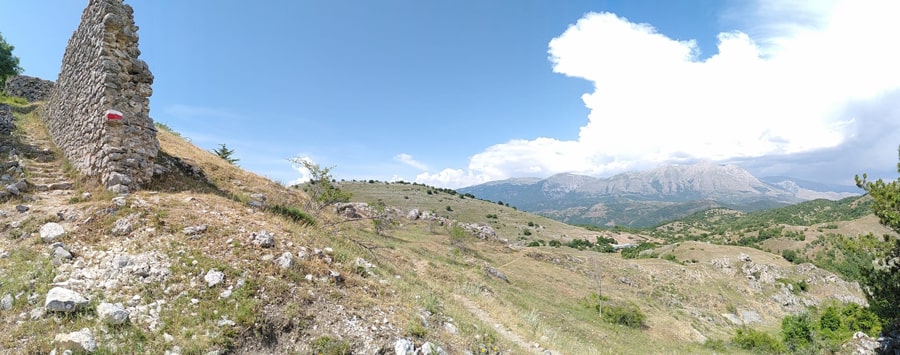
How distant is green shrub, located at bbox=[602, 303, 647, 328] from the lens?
28719 mm

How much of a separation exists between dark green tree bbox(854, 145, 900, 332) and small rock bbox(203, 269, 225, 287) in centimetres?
2789

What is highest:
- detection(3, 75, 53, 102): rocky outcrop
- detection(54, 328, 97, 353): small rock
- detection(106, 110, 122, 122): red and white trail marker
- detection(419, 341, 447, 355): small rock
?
detection(3, 75, 53, 102): rocky outcrop

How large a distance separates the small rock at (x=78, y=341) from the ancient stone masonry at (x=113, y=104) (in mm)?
6247

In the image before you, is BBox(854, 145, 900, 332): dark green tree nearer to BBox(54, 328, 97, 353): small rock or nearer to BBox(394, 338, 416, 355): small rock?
BBox(394, 338, 416, 355): small rock

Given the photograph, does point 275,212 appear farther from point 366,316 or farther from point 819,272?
point 819,272

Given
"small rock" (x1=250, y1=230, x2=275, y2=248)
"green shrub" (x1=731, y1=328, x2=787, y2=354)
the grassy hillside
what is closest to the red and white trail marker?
the grassy hillside

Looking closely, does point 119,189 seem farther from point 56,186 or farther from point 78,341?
point 78,341

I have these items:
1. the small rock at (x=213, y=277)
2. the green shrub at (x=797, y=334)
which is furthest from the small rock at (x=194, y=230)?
the green shrub at (x=797, y=334)

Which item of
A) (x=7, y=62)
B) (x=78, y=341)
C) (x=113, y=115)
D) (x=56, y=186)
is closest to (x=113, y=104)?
(x=113, y=115)

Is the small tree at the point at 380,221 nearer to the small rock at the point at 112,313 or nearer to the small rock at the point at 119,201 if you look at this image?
the small rock at the point at 119,201

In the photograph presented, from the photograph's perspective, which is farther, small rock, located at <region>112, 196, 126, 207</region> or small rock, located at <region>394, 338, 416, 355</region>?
small rock, located at <region>112, 196, 126, 207</region>

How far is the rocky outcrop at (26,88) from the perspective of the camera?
30.2 metres

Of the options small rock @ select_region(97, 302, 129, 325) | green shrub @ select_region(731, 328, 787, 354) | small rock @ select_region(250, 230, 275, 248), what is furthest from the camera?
green shrub @ select_region(731, 328, 787, 354)

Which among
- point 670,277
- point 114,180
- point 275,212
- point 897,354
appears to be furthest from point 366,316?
point 670,277
